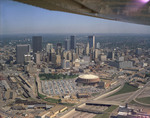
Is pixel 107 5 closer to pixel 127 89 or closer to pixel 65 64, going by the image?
pixel 127 89

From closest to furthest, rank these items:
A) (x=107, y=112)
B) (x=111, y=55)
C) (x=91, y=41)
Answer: (x=107, y=112), (x=91, y=41), (x=111, y=55)

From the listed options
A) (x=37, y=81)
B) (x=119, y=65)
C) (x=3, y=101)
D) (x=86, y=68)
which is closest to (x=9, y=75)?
(x=37, y=81)

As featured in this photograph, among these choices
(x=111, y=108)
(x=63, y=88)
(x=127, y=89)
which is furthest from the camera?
(x=63, y=88)

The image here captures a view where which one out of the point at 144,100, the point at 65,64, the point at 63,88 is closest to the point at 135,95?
the point at 144,100

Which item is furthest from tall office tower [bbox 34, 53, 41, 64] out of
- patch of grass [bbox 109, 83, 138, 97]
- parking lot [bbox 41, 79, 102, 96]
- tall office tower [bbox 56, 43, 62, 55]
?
patch of grass [bbox 109, 83, 138, 97]

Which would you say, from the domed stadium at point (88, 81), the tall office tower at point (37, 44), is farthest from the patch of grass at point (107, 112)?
the tall office tower at point (37, 44)

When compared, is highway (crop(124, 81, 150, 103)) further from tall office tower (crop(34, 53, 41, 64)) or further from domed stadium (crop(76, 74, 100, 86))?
tall office tower (crop(34, 53, 41, 64))

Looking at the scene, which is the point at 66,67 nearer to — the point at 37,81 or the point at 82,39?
the point at 82,39

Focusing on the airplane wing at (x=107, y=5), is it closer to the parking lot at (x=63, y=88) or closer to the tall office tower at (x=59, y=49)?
the parking lot at (x=63, y=88)
